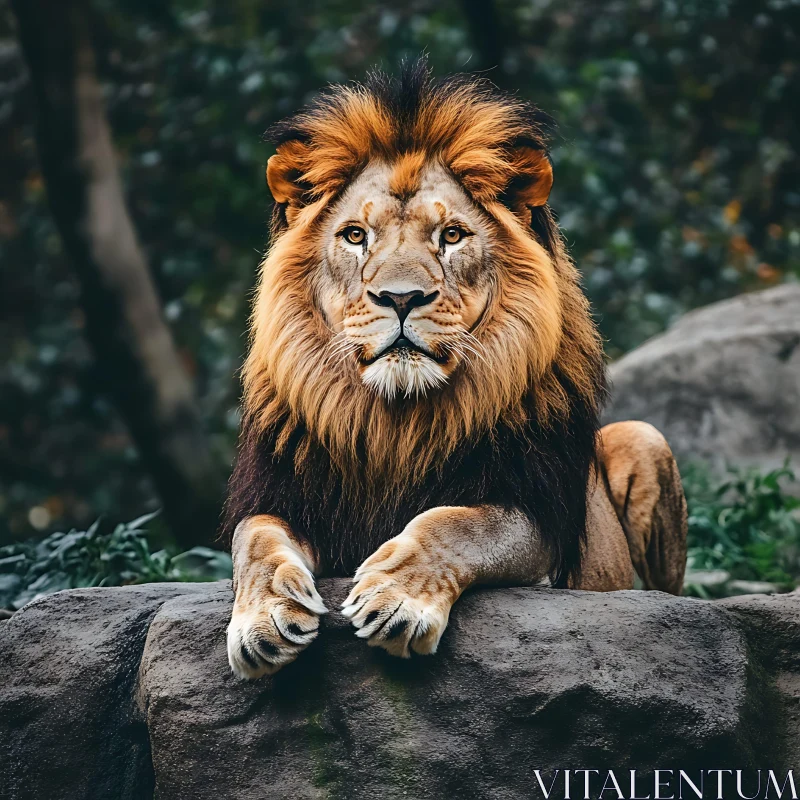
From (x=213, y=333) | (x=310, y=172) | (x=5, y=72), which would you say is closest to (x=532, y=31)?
(x=213, y=333)

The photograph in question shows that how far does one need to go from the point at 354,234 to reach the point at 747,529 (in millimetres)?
3393

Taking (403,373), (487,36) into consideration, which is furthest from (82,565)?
Answer: (487,36)

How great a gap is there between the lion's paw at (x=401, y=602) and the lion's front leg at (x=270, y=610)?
11 cm

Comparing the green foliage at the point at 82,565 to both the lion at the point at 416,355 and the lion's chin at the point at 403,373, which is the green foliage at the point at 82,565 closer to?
the lion at the point at 416,355

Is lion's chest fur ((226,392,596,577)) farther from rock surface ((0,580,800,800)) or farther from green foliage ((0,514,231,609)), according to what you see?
green foliage ((0,514,231,609))

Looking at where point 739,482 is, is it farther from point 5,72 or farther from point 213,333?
point 5,72

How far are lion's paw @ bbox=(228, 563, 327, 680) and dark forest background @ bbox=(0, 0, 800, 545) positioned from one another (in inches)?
198

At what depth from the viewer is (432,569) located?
3.00 meters

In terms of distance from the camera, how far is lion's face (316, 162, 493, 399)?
3.14 meters

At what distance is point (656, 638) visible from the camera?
3.06 metres

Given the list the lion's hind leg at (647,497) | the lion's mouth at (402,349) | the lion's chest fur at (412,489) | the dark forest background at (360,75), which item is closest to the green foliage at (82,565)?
the lion's chest fur at (412,489)

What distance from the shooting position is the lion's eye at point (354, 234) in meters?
3.37

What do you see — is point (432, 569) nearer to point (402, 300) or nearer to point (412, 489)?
point (412, 489)

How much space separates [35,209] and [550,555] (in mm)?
7530
